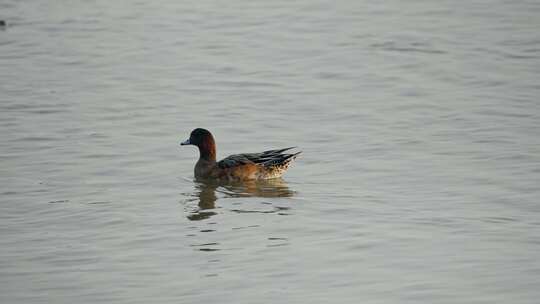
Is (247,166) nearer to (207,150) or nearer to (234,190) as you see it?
(234,190)

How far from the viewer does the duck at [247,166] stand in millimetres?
12094

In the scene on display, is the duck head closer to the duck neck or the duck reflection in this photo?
the duck neck

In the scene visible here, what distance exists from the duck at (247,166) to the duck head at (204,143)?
0.07 m

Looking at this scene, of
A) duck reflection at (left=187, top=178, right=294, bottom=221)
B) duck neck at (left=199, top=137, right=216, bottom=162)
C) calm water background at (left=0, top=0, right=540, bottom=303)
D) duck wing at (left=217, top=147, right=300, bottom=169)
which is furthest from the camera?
duck neck at (left=199, top=137, right=216, bottom=162)

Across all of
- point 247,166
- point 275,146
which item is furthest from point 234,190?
point 275,146

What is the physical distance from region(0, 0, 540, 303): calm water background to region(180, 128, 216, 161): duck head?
478 millimetres

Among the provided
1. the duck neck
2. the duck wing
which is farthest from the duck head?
the duck wing

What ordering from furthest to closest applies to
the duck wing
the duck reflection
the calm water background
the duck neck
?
→ the duck neck → the duck wing → the duck reflection → the calm water background

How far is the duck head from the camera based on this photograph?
41.4 ft

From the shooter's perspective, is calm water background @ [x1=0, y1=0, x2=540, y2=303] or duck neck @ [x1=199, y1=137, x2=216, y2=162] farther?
duck neck @ [x1=199, y1=137, x2=216, y2=162]

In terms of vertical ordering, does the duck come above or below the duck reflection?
above

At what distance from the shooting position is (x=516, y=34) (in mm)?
19125

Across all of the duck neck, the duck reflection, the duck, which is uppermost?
the duck neck

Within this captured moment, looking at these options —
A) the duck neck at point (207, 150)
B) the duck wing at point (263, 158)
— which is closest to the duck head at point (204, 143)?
the duck neck at point (207, 150)
